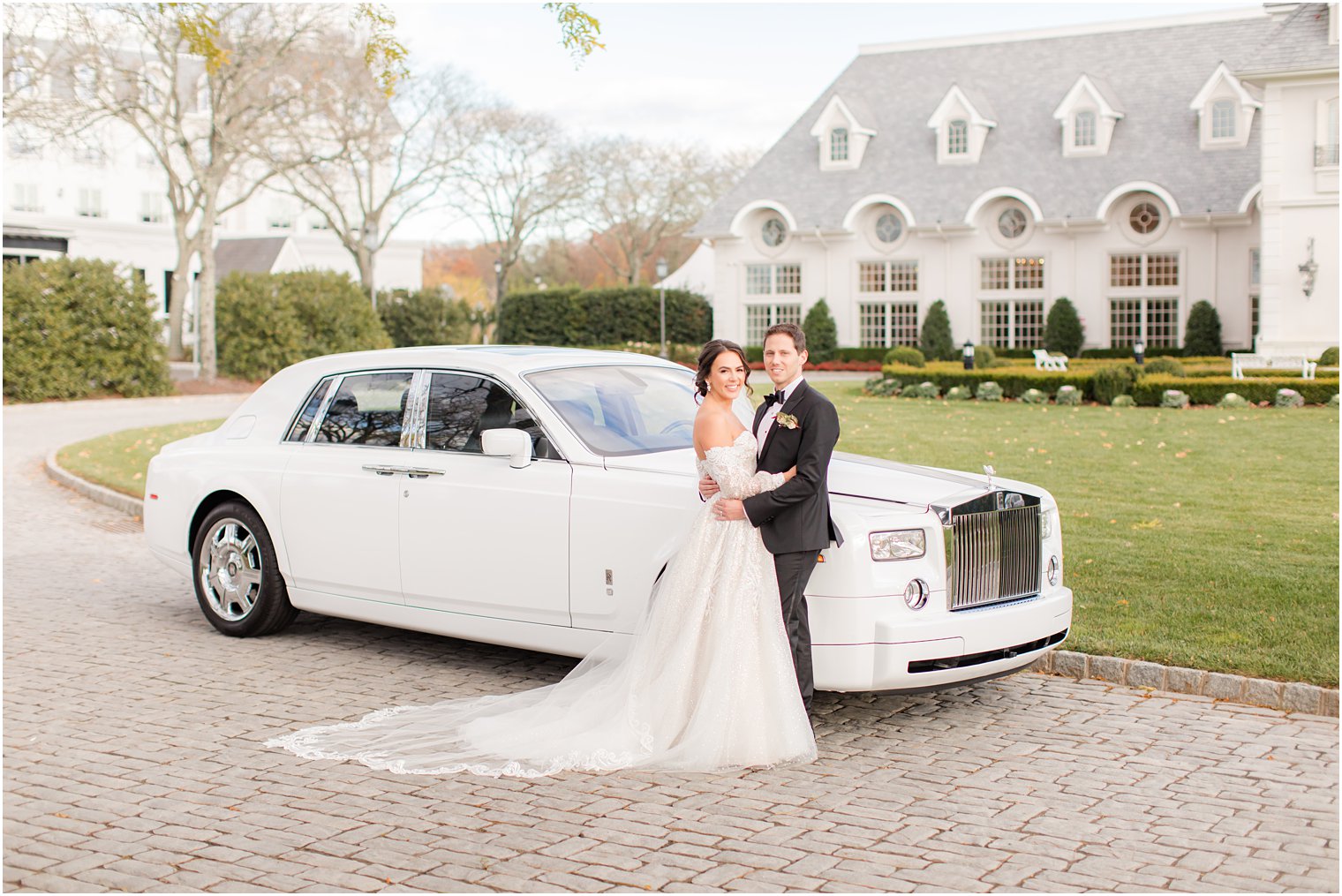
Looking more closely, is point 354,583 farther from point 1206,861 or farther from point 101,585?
point 1206,861

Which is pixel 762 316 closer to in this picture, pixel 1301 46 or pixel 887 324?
pixel 887 324

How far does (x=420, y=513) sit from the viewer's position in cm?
686

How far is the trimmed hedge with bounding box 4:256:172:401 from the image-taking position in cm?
2853

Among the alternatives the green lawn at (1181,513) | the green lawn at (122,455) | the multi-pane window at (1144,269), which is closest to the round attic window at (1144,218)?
the multi-pane window at (1144,269)

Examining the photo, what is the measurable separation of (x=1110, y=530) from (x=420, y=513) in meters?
6.27

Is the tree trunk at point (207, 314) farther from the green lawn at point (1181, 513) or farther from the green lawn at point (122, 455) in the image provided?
the green lawn at point (1181, 513)

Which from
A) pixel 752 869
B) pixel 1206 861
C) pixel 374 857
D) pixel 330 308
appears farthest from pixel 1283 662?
pixel 330 308

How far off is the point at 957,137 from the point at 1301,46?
1299cm

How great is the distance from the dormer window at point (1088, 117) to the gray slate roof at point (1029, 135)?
1.23ft

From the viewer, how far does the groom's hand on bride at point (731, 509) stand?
5598mm

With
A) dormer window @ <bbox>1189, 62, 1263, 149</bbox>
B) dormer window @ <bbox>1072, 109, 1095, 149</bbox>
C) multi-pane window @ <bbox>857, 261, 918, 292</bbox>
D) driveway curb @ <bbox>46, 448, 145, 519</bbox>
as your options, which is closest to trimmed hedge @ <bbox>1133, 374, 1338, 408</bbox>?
driveway curb @ <bbox>46, 448, 145, 519</bbox>

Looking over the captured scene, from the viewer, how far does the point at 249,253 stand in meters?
63.3

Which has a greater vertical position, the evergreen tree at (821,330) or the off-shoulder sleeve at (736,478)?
the evergreen tree at (821,330)

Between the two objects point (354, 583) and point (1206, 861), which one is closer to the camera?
point (1206, 861)
